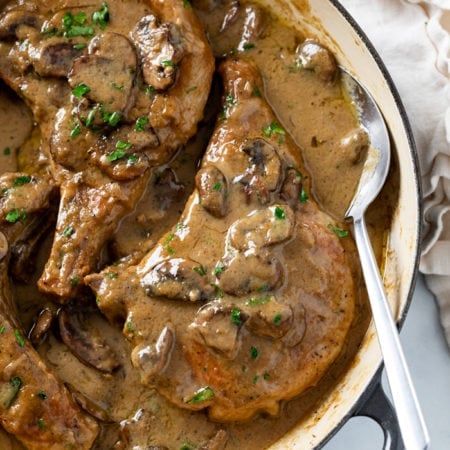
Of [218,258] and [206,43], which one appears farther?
[206,43]

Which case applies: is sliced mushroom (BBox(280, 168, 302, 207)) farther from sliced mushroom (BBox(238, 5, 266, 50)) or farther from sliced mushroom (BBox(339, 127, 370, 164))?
sliced mushroom (BBox(238, 5, 266, 50))

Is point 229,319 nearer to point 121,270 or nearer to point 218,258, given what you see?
point 218,258

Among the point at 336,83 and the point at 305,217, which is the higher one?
the point at 336,83

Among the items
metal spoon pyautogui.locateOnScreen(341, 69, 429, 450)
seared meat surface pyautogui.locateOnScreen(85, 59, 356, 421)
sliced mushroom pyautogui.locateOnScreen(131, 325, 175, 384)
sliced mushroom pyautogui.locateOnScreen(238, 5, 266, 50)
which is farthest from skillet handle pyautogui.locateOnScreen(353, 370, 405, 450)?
sliced mushroom pyautogui.locateOnScreen(238, 5, 266, 50)

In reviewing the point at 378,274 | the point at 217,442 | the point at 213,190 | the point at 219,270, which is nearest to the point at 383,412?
the point at 378,274

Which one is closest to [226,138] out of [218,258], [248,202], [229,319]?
[248,202]

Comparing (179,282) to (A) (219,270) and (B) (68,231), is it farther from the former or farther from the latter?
(B) (68,231)

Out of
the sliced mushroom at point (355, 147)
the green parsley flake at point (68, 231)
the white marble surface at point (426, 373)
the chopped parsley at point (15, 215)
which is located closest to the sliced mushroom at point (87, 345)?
the green parsley flake at point (68, 231)
